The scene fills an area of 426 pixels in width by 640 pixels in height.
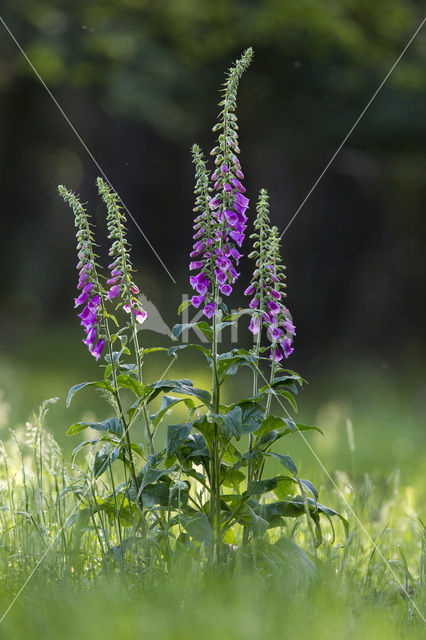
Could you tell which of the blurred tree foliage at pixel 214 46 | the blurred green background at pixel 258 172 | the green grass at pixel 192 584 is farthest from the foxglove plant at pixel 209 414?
the blurred tree foliage at pixel 214 46

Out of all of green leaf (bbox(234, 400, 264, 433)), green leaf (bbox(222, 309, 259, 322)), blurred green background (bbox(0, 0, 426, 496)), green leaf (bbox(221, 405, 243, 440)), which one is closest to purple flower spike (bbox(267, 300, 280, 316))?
green leaf (bbox(222, 309, 259, 322))

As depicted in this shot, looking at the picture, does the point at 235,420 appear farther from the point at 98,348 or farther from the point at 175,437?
the point at 98,348

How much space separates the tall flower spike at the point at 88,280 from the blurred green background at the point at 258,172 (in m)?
2.63

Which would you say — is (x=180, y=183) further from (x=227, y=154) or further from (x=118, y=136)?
(x=227, y=154)

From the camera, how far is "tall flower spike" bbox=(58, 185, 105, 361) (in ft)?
9.04

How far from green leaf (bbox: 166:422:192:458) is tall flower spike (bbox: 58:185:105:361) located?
17.6 inches

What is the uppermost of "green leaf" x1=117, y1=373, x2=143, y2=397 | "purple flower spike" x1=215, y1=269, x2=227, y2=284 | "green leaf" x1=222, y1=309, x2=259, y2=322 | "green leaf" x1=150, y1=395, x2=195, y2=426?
"purple flower spike" x1=215, y1=269, x2=227, y2=284

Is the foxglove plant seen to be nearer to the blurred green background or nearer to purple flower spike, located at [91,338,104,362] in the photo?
purple flower spike, located at [91,338,104,362]

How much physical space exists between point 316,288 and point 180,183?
11.4 feet

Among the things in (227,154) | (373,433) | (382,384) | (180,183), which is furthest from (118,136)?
(227,154)

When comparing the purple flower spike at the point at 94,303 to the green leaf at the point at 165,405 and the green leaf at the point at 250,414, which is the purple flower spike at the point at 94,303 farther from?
the green leaf at the point at 250,414

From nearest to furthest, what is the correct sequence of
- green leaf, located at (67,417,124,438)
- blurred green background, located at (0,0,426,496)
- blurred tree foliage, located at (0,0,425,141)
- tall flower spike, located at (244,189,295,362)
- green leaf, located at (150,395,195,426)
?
green leaf, located at (150,395,195,426)
green leaf, located at (67,417,124,438)
tall flower spike, located at (244,189,295,362)
blurred tree foliage, located at (0,0,425,141)
blurred green background, located at (0,0,426,496)

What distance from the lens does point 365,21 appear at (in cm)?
901

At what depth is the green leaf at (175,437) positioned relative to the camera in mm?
2568
